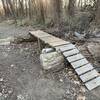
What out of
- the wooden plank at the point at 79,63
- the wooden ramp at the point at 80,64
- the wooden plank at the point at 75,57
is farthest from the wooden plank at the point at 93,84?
the wooden plank at the point at 75,57

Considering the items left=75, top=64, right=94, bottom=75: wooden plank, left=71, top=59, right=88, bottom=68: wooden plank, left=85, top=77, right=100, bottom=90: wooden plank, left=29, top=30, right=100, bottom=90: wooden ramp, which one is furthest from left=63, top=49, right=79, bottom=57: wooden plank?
left=85, top=77, right=100, bottom=90: wooden plank

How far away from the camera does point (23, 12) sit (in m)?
6.81

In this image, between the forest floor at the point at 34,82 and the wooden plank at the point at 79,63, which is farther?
the wooden plank at the point at 79,63

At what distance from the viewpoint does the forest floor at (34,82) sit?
2.65m

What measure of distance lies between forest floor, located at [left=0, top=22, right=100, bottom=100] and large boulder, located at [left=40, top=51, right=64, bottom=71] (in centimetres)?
10

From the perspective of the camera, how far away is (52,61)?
10.3ft

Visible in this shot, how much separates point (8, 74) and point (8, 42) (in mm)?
1640

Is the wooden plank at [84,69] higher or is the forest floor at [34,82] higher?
the wooden plank at [84,69]

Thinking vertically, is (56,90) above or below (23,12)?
below

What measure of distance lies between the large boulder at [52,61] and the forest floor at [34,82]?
0.33 feet

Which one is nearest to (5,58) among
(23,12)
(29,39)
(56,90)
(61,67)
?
(29,39)

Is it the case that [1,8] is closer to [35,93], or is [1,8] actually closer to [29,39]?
[29,39]

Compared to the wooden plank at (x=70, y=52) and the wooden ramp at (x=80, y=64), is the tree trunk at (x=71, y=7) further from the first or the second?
the wooden plank at (x=70, y=52)

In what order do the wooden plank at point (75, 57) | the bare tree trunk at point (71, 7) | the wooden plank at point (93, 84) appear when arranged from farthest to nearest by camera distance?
the bare tree trunk at point (71, 7) → the wooden plank at point (75, 57) → the wooden plank at point (93, 84)
